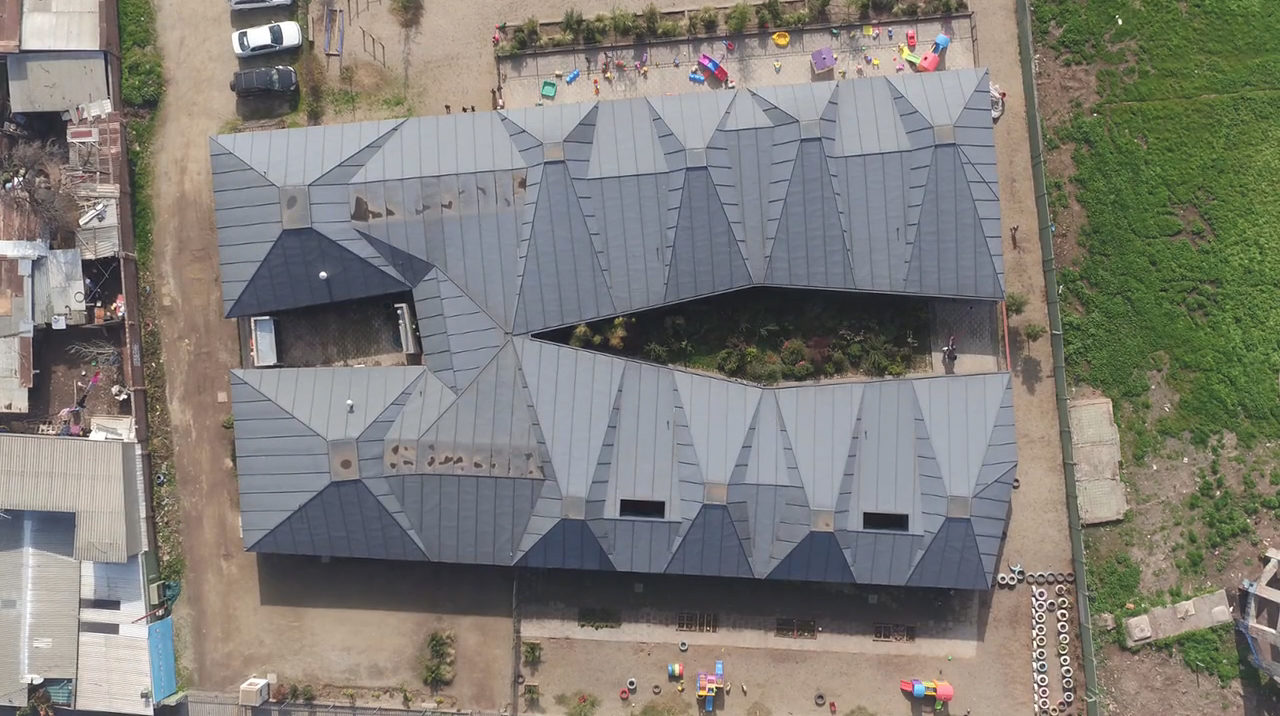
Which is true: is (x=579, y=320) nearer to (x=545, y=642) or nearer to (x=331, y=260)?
(x=331, y=260)

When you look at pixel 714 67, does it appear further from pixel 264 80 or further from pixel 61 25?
pixel 61 25

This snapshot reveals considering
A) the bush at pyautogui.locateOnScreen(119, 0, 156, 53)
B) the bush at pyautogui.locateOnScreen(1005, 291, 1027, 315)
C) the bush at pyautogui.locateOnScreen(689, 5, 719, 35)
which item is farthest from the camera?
the bush at pyautogui.locateOnScreen(119, 0, 156, 53)

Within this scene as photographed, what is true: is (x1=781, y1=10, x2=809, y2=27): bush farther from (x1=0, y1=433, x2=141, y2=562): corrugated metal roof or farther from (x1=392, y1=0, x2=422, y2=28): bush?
(x1=0, y1=433, x2=141, y2=562): corrugated metal roof

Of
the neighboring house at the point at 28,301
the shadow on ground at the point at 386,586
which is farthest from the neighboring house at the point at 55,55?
the shadow on ground at the point at 386,586

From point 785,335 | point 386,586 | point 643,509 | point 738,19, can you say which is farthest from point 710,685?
point 738,19

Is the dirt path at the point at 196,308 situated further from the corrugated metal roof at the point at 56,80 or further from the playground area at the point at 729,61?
the playground area at the point at 729,61

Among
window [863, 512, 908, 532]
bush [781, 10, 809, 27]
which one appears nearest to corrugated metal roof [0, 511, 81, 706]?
window [863, 512, 908, 532]
